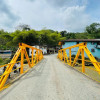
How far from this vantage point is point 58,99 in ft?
8.10

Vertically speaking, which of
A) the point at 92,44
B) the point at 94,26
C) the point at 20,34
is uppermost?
the point at 94,26

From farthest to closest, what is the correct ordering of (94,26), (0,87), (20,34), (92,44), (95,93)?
(94,26) < (20,34) < (92,44) < (0,87) < (95,93)

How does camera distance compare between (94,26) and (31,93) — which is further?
(94,26)

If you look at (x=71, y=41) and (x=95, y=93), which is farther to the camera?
(x=71, y=41)

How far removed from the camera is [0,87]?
3.13 metres

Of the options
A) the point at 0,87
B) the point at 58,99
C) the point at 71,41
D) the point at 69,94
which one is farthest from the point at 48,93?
the point at 71,41

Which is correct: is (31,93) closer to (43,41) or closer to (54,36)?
(43,41)

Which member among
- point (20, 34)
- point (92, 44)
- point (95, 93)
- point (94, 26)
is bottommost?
point (95, 93)

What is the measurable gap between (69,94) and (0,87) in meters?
2.28

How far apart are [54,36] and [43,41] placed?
510 cm

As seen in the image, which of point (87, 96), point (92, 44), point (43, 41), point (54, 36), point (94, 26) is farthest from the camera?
point (94, 26)

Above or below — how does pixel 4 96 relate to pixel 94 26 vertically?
below

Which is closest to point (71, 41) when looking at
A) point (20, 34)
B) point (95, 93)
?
point (20, 34)

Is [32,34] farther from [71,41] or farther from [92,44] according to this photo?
[92,44]
